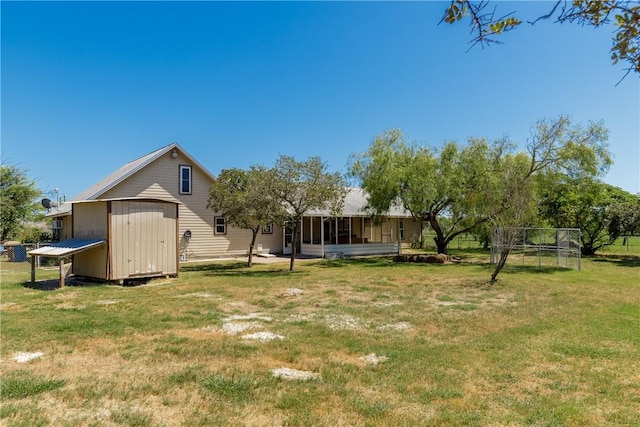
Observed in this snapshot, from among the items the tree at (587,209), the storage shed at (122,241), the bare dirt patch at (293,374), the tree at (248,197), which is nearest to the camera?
the bare dirt patch at (293,374)

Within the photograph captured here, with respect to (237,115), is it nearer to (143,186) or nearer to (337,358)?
(143,186)

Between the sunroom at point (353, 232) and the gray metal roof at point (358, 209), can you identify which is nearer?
the gray metal roof at point (358, 209)

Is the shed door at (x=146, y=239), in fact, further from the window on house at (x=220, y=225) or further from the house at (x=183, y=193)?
the window on house at (x=220, y=225)

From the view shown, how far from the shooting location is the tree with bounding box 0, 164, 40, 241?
951 inches

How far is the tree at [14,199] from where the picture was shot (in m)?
24.2

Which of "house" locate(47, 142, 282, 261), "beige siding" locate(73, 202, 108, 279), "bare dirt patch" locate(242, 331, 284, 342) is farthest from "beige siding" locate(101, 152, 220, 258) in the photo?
"bare dirt patch" locate(242, 331, 284, 342)

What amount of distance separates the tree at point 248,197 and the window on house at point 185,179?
207 inches

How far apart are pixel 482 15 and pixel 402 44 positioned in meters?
Result: 9.81

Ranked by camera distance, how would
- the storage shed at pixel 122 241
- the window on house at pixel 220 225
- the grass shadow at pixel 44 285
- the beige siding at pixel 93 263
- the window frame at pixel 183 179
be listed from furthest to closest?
the window on house at pixel 220 225 → the window frame at pixel 183 179 → the beige siding at pixel 93 263 → the storage shed at pixel 122 241 → the grass shadow at pixel 44 285

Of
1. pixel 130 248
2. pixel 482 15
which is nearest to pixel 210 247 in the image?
pixel 130 248

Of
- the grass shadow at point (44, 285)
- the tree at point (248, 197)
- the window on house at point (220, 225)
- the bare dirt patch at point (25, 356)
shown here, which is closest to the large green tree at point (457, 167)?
the tree at point (248, 197)

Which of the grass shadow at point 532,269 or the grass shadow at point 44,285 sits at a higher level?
the grass shadow at point 44,285

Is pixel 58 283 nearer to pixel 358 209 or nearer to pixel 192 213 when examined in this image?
pixel 192 213

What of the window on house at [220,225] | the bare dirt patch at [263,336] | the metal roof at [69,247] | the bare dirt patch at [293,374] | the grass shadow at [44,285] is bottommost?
the bare dirt patch at [263,336]
